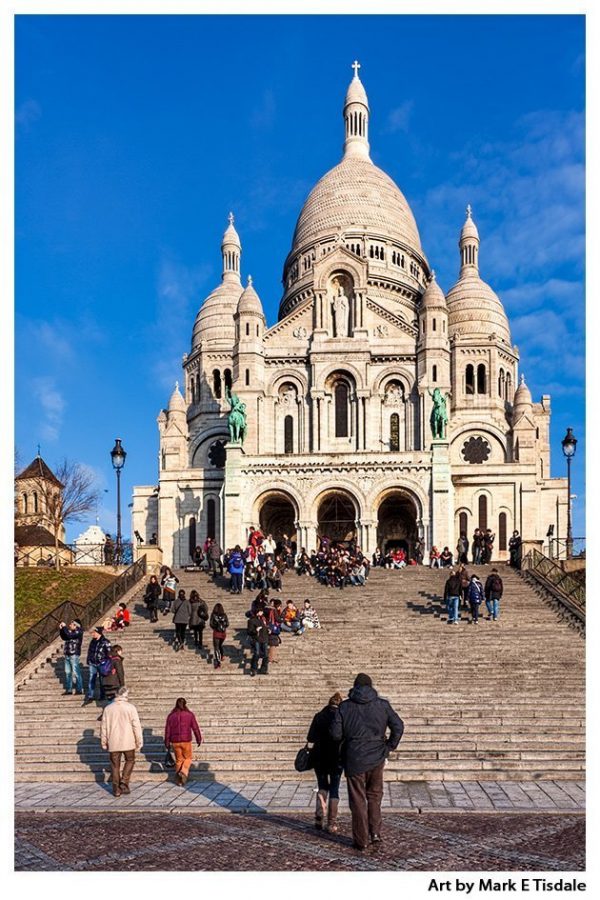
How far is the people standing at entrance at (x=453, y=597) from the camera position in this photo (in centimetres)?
2450

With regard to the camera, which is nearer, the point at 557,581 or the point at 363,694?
the point at 363,694

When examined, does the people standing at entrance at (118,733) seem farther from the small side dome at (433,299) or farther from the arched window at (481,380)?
the arched window at (481,380)

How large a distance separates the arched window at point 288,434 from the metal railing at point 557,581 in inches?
791

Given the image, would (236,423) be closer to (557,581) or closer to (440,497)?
(440,497)

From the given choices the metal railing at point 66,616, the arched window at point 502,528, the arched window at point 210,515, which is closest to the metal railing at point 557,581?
the metal railing at point 66,616

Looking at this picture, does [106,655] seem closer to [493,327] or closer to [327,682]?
[327,682]

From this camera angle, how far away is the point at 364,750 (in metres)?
10.1

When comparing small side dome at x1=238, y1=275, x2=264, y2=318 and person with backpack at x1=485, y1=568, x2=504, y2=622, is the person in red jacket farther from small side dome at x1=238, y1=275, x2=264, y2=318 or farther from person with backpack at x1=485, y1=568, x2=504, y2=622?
small side dome at x1=238, y1=275, x2=264, y2=318

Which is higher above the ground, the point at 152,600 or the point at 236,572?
the point at 236,572

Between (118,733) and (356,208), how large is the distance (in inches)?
2269

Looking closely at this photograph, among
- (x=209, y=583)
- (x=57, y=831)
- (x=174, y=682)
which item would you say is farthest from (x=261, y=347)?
(x=57, y=831)

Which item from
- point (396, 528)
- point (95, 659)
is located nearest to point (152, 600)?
point (95, 659)

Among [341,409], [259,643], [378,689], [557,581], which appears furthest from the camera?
[341,409]

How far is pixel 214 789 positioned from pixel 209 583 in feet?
59.9
